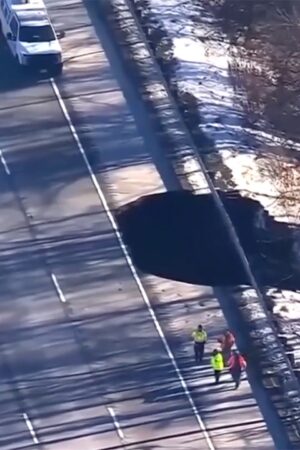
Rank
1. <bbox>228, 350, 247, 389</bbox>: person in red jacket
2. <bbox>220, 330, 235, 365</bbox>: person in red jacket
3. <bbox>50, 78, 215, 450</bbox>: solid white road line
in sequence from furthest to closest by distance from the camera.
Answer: <bbox>220, 330, 235, 365</bbox>: person in red jacket
<bbox>228, 350, 247, 389</bbox>: person in red jacket
<bbox>50, 78, 215, 450</bbox>: solid white road line

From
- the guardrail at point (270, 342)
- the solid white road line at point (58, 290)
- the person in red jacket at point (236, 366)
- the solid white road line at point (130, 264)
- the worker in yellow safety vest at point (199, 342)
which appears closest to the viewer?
the solid white road line at point (130, 264)

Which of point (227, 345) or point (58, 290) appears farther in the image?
point (58, 290)

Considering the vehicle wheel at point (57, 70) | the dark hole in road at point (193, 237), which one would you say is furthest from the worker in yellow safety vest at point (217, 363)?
the vehicle wheel at point (57, 70)

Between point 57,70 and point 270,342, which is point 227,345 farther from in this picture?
point 57,70

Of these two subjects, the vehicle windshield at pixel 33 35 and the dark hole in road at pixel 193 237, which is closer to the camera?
the dark hole in road at pixel 193 237

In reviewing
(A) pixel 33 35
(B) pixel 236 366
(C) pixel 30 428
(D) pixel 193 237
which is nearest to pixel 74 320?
(C) pixel 30 428

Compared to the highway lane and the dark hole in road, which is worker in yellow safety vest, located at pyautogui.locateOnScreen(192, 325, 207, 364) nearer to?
the highway lane

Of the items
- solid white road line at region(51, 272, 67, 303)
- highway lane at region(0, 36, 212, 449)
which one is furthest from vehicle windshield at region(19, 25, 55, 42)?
solid white road line at region(51, 272, 67, 303)

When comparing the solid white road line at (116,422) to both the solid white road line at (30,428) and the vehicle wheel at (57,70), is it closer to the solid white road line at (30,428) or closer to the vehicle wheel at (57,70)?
the solid white road line at (30,428)
